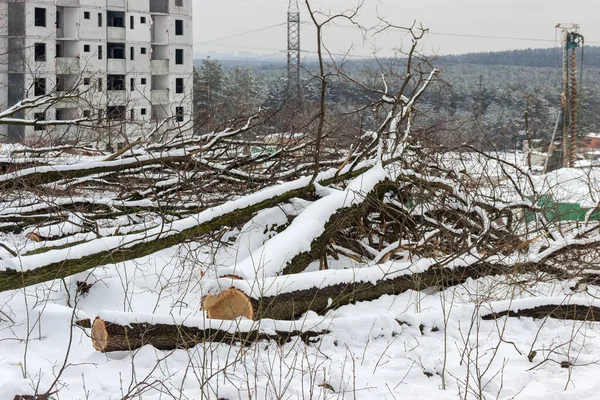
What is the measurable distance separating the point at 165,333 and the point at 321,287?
129 centimetres

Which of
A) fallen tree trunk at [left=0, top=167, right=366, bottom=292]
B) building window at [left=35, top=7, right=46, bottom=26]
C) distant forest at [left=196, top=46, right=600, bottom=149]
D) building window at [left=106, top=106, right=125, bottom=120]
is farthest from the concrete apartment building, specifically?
fallen tree trunk at [left=0, top=167, right=366, bottom=292]

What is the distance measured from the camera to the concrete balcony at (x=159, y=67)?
37.4 meters

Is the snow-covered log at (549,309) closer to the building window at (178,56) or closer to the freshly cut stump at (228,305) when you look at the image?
the freshly cut stump at (228,305)

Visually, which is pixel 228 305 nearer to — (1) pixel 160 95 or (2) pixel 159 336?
(2) pixel 159 336

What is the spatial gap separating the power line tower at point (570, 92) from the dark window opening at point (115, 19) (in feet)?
71.9

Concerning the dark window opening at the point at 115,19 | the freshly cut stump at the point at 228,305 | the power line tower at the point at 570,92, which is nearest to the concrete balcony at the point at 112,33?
the dark window opening at the point at 115,19

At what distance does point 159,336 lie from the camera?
4383mm

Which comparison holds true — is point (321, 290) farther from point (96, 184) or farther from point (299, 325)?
point (96, 184)

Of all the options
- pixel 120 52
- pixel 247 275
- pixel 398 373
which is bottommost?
pixel 398 373

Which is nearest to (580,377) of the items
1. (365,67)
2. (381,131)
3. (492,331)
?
(492,331)

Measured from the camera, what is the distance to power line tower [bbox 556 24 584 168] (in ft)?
78.6

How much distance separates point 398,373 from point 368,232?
330 cm

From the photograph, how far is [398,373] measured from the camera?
421 centimetres

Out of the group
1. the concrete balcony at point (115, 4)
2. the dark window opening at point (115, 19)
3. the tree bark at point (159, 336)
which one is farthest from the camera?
the dark window opening at point (115, 19)
